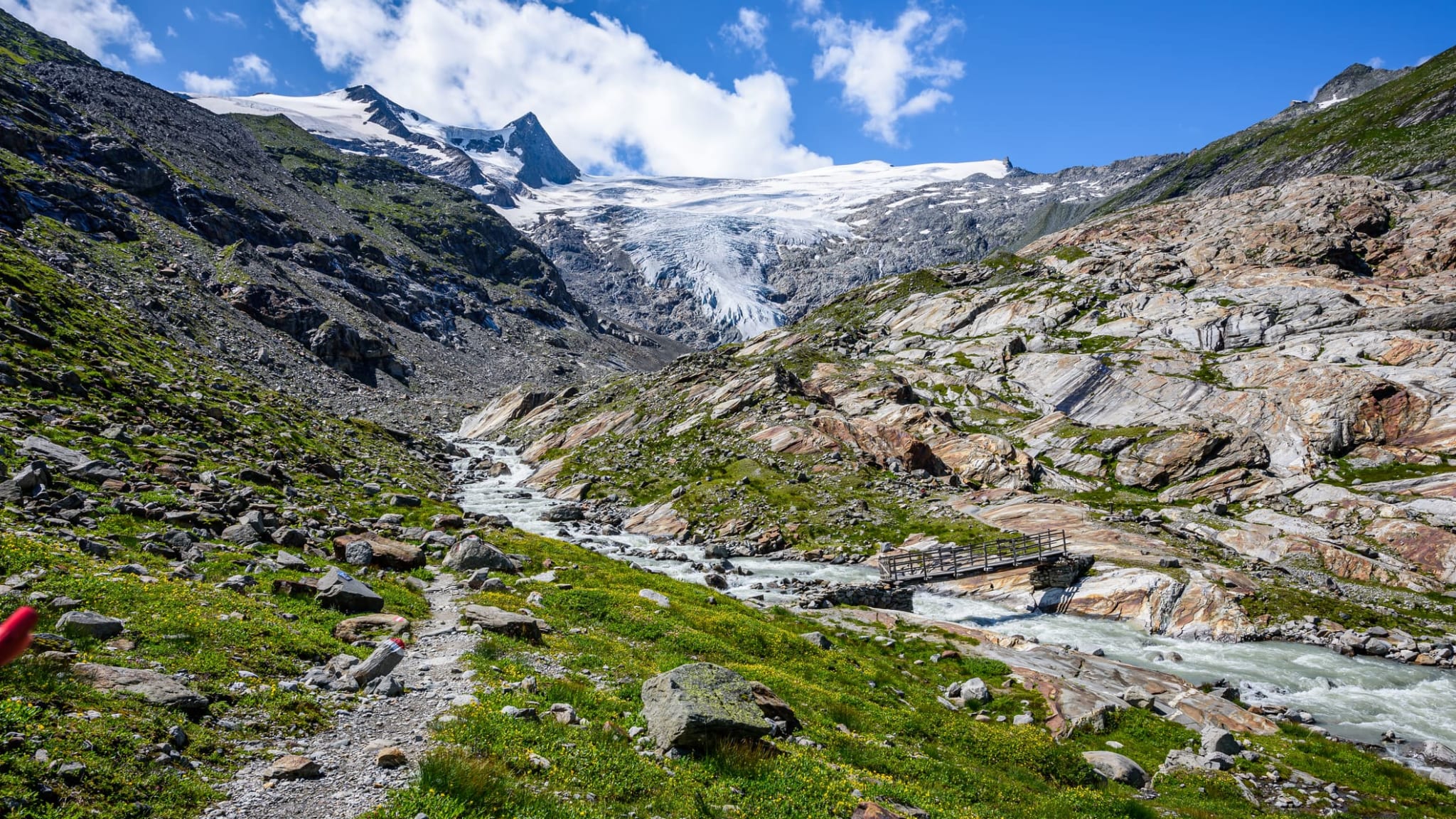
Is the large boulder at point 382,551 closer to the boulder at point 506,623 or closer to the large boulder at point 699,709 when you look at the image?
the boulder at point 506,623

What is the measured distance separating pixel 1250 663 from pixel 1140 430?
45362 millimetres

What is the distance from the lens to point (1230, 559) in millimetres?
47281

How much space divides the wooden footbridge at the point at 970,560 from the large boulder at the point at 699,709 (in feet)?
107

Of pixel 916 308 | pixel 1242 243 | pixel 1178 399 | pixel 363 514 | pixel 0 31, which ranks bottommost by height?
pixel 363 514

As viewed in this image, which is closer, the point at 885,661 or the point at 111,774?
the point at 111,774

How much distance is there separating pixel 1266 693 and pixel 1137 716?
13.2 metres

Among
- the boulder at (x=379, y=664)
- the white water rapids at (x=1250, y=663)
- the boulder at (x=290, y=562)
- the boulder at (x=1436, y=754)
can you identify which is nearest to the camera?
the boulder at (x=379, y=664)

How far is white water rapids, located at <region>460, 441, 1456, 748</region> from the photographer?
94.6 ft

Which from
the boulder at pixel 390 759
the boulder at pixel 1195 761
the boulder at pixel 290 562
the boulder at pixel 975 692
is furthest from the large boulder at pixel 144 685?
the boulder at pixel 1195 761

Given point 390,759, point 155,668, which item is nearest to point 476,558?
point 155,668

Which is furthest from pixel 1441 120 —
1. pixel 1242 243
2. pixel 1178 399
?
pixel 1178 399

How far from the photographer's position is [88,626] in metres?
11.4

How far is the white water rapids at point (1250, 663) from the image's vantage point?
28.8 meters

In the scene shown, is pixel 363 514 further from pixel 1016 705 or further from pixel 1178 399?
pixel 1178 399
